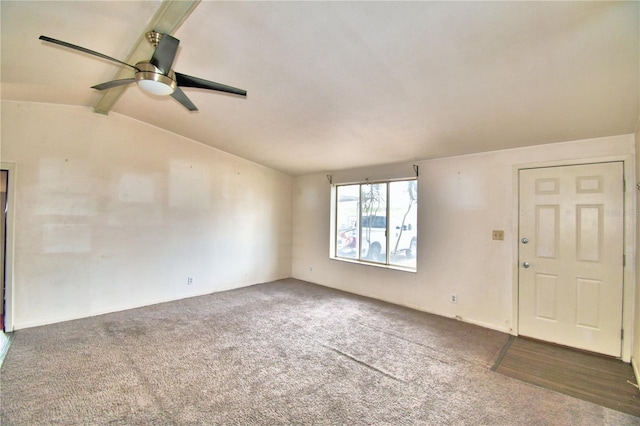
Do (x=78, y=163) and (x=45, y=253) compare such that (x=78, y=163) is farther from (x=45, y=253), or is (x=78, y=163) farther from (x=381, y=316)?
(x=381, y=316)

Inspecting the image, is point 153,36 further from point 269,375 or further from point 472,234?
point 472,234

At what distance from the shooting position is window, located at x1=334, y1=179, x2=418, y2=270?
4660mm

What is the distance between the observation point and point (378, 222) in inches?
201

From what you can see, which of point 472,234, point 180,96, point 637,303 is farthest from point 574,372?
point 180,96

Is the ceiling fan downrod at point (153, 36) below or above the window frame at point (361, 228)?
above

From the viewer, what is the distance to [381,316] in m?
4.08

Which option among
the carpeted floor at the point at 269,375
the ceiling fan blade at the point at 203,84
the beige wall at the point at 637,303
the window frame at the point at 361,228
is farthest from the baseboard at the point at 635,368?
the ceiling fan blade at the point at 203,84

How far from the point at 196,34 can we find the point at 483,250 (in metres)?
4.01

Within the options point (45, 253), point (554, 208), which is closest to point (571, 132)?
point (554, 208)

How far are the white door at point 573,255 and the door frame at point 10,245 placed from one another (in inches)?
245

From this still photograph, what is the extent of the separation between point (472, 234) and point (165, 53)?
3.96 metres

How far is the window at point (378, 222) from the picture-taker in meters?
4.66

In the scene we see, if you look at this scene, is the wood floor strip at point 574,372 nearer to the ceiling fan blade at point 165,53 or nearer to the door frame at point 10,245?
the ceiling fan blade at point 165,53

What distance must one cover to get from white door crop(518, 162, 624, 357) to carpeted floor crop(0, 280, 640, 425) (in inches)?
27.3
